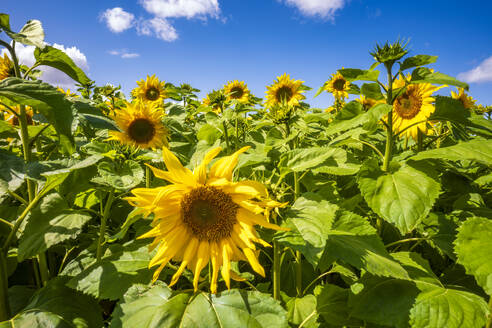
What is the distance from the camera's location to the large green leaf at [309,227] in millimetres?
1093

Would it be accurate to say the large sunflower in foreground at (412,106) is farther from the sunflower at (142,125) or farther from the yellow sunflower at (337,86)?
the yellow sunflower at (337,86)

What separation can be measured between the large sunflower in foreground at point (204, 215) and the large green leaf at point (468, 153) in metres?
0.98

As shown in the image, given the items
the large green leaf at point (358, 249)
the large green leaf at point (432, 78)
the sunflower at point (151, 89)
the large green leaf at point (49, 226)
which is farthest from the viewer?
the sunflower at point (151, 89)

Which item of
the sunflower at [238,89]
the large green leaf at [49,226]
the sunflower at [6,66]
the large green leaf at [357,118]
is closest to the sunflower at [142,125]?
the sunflower at [6,66]

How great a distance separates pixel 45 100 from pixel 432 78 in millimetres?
1928

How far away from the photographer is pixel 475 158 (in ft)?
4.84

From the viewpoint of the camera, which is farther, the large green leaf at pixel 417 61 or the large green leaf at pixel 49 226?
the large green leaf at pixel 417 61

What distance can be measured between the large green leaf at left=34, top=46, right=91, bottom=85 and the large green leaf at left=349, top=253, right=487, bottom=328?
183cm

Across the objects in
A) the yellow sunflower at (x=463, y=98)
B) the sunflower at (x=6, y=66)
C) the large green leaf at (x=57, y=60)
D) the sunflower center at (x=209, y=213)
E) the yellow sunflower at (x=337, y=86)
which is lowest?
the sunflower center at (x=209, y=213)

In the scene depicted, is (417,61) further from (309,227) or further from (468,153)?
(309,227)

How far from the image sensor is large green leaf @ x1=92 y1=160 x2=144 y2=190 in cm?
140

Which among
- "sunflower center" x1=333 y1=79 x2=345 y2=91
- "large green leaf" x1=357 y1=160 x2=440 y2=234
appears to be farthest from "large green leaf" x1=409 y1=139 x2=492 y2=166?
"sunflower center" x1=333 y1=79 x2=345 y2=91

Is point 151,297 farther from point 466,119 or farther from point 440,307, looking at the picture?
point 466,119

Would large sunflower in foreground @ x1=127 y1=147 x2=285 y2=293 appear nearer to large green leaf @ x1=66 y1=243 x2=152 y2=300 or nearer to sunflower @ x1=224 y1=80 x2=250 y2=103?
large green leaf @ x1=66 y1=243 x2=152 y2=300
